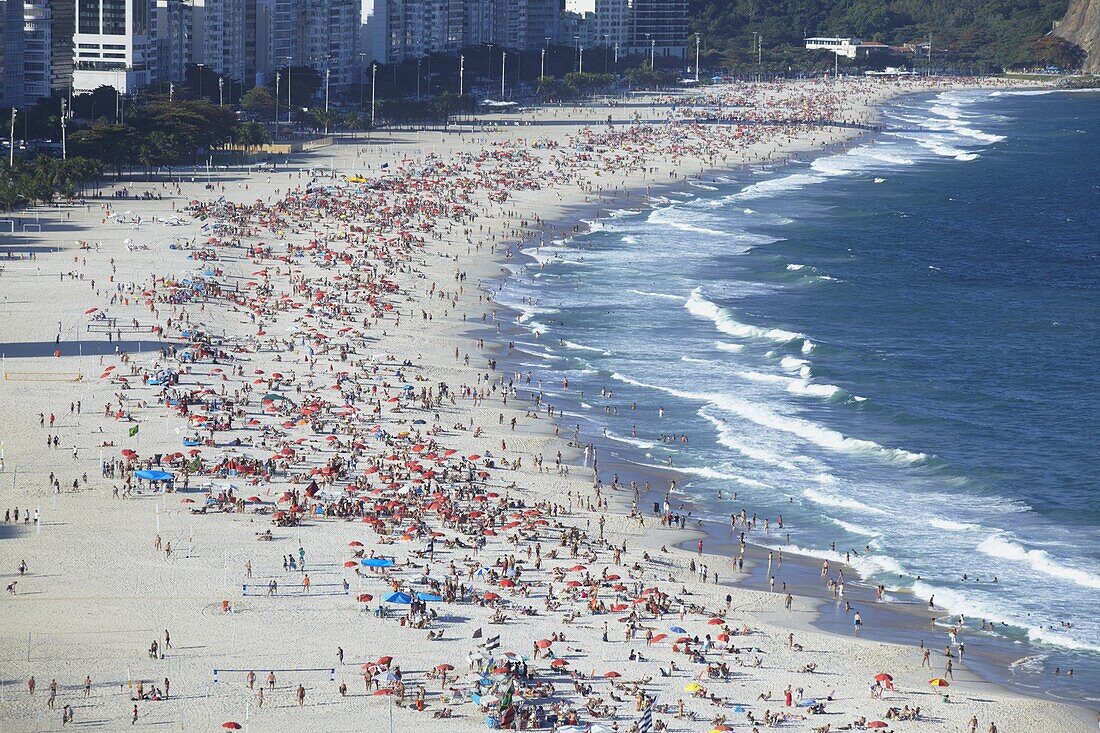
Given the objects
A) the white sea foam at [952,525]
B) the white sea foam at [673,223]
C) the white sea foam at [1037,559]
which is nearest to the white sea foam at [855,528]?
the white sea foam at [952,525]

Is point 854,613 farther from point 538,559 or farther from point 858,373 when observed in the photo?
point 858,373

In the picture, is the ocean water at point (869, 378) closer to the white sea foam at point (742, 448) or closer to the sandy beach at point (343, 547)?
the white sea foam at point (742, 448)

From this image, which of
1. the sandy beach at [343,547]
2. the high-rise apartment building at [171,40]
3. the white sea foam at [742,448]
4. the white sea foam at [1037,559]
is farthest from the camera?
the high-rise apartment building at [171,40]

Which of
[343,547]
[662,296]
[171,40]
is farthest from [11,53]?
[343,547]

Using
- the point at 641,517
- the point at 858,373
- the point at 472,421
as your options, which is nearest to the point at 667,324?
the point at 858,373

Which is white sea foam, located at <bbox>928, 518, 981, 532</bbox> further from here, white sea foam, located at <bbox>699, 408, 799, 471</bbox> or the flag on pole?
the flag on pole

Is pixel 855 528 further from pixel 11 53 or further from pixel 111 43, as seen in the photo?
pixel 111 43

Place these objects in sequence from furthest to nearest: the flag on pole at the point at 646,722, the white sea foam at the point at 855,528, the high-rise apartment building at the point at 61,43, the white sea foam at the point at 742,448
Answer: the high-rise apartment building at the point at 61,43
the white sea foam at the point at 742,448
the white sea foam at the point at 855,528
the flag on pole at the point at 646,722
